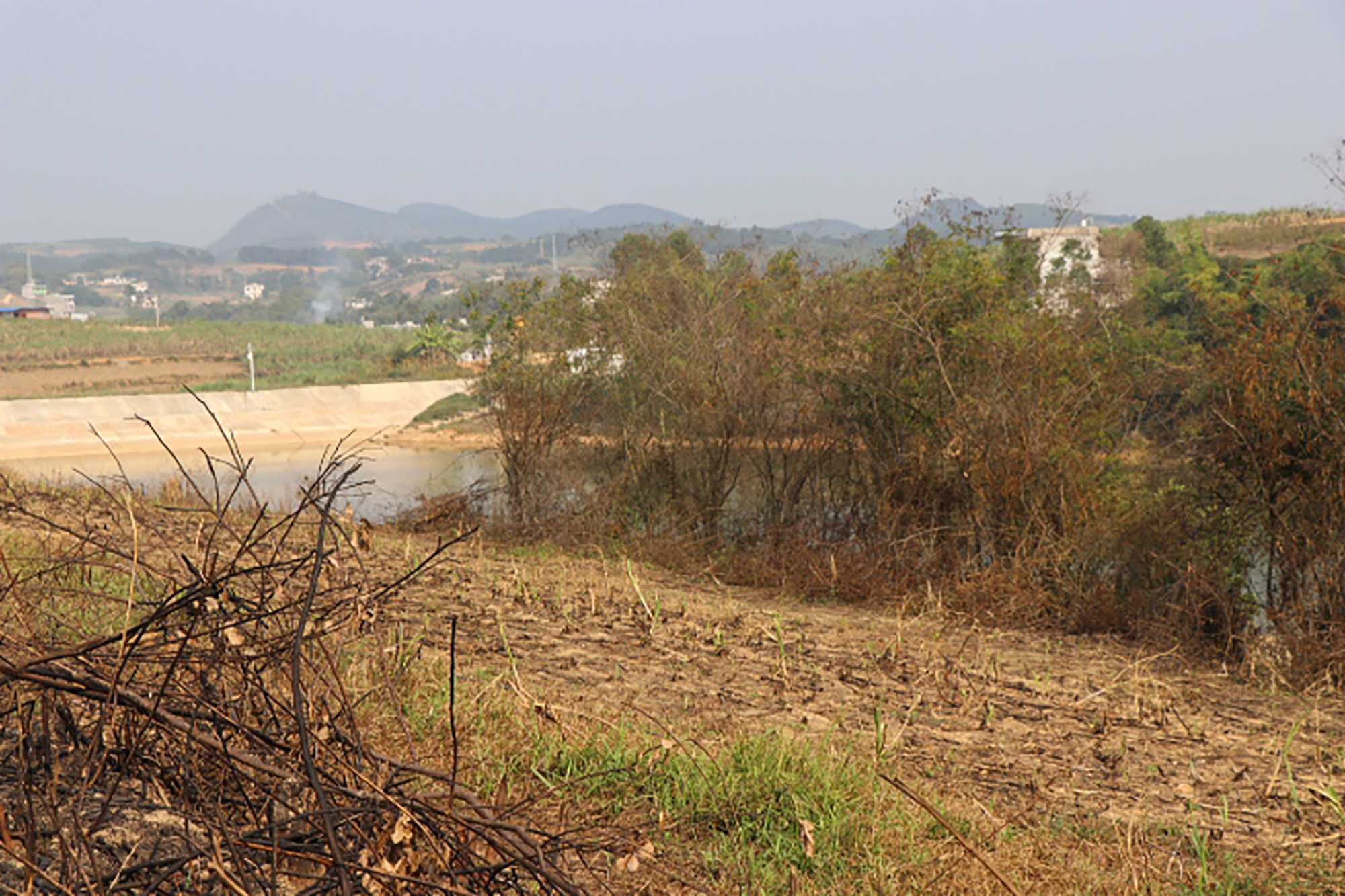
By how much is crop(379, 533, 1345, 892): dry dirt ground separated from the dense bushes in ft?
4.82

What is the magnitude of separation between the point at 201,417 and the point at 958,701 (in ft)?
134

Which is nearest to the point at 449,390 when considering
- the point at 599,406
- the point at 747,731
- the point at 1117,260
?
the point at 1117,260

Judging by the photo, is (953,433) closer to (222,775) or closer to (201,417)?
(222,775)

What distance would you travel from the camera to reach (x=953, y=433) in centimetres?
1275

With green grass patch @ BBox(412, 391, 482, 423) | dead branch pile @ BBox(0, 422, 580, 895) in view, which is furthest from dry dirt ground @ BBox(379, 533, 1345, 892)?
green grass patch @ BBox(412, 391, 482, 423)

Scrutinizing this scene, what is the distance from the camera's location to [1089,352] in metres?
12.8

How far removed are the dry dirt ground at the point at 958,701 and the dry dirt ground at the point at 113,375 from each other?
4562 cm

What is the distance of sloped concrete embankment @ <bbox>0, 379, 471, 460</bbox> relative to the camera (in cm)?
3969

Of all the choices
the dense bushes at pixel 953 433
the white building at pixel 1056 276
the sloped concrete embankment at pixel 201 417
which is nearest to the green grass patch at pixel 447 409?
the sloped concrete embankment at pixel 201 417

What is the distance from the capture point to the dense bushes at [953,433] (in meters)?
10.1

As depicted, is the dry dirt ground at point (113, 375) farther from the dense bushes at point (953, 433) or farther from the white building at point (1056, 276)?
the white building at point (1056, 276)

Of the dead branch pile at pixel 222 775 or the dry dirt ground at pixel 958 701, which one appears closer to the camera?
the dead branch pile at pixel 222 775

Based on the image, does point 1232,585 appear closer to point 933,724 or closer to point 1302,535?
point 1302,535

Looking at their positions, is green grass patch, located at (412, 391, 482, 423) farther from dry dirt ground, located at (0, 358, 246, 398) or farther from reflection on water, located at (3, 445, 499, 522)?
dry dirt ground, located at (0, 358, 246, 398)
